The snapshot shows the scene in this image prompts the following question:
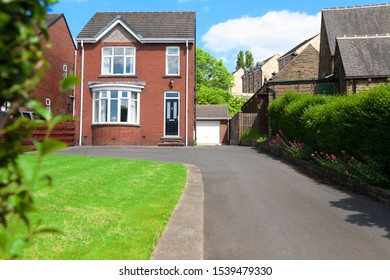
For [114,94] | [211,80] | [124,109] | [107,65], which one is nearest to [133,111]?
[124,109]

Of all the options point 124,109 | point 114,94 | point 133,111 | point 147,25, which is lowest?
point 133,111

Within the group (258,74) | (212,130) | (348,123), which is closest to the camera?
(348,123)

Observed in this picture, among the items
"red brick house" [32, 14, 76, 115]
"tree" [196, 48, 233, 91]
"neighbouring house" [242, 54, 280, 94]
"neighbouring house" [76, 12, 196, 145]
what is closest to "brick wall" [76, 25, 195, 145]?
"neighbouring house" [76, 12, 196, 145]

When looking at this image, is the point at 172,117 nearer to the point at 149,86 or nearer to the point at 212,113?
the point at 149,86

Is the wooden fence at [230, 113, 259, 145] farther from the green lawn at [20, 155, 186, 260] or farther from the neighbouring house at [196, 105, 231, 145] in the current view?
the green lawn at [20, 155, 186, 260]

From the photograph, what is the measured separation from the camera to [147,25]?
2703 cm

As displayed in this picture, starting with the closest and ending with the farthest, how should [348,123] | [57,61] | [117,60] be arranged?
[348,123] < [117,60] < [57,61]

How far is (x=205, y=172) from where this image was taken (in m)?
12.5

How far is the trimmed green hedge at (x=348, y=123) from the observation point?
8.74 meters

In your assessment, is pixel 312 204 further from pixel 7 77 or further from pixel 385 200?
pixel 7 77

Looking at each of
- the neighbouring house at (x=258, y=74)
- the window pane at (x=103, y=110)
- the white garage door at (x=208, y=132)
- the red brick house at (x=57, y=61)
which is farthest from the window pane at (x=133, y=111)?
the neighbouring house at (x=258, y=74)

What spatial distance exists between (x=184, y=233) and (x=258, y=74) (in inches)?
3240

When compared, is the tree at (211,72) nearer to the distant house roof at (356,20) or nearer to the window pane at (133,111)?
the distant house roof at (356,20)

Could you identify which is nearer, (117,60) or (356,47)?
(356,47)
